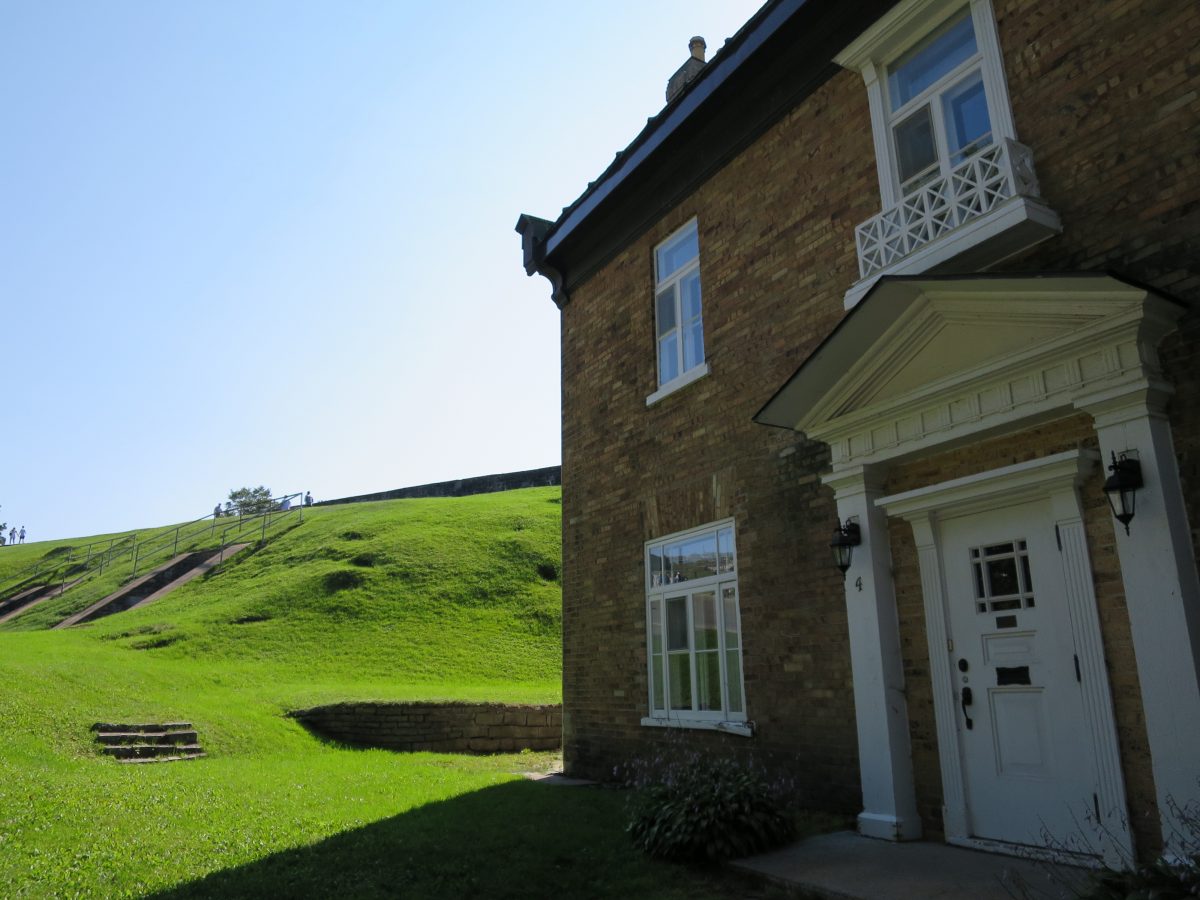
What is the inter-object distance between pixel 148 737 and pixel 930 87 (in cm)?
1278

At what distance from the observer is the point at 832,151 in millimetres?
8133

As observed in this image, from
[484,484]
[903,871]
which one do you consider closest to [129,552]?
[484,484]

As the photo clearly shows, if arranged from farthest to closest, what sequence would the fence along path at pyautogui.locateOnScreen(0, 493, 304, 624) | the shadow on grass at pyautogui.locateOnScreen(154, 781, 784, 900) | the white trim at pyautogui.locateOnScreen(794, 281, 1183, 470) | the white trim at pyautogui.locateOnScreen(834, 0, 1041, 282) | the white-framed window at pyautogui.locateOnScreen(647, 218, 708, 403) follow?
the fence along path at pyautogui.locateOnScreen(0, 493, 304, 624) < the white-framed window at pyautogui.locateOnScreen(647, 218, 708, 403) < the white trim at pyautogui.locateOnScreen(834, 0, 1041, 282) < the shadow on grass at pyautogui.locateOnScreen(154, 781, 784, 900) < the white trim at pyautogui.locateOnScreen(794, 281, 1183, 470)

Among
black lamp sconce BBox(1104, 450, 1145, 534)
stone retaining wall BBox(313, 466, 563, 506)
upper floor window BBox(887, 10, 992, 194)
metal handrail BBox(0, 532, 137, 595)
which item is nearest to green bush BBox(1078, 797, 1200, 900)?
black lamp sconce BBox(1104, 450, 1145, 534)

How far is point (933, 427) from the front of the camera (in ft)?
21.5

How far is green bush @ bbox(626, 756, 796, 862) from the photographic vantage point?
627cm

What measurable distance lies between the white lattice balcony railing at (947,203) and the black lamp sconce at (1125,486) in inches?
81.9

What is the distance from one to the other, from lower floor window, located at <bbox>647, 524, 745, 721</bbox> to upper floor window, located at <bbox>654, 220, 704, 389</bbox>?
1971mm

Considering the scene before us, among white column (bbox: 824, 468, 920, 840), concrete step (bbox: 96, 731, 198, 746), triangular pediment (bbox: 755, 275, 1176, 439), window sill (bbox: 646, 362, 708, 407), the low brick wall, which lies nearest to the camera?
triangular pediment (bbox: 755, 275, 1176, 439)

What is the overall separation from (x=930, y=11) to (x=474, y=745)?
12.6 m

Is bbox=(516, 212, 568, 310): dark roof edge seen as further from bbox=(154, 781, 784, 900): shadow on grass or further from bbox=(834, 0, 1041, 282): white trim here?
bbox=(154, 781, 784, 900): shadow on grass

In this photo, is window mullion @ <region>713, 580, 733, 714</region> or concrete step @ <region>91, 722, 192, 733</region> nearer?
window mullion @ <region>713, 580, 733, 714</region>

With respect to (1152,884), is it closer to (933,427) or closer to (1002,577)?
(1002,577)

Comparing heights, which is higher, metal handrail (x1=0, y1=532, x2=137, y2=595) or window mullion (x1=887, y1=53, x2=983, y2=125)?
metal handrail (x1=0, y1=532, x2=137, y2=595)
